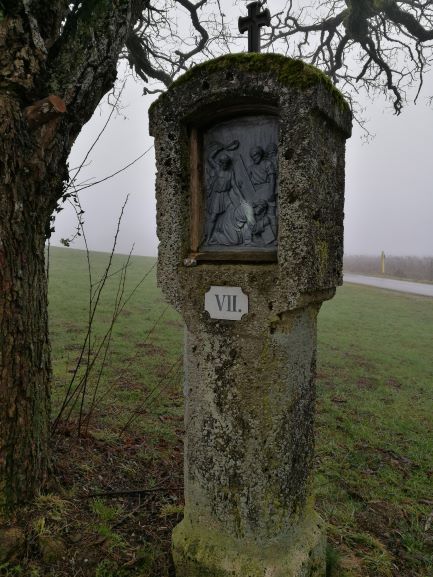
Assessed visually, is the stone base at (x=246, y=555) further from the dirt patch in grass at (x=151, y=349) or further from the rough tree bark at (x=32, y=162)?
the dirt patch in grass at (x=151, y=349)

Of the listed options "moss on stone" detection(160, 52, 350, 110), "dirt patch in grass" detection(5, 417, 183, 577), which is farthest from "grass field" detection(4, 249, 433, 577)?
"moss on stone" detection(160, 52, 350, 110)

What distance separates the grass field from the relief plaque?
4.67 ft

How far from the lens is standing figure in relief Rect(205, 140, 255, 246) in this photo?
2.52 metres

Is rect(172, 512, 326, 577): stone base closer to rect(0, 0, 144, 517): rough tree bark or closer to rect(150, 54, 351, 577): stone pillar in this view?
rect(150, 54, 351, 577): stone pillar

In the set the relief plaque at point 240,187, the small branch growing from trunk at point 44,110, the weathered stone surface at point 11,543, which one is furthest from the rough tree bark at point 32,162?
the relief plaque at point 240,187

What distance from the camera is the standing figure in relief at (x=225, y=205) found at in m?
2.52

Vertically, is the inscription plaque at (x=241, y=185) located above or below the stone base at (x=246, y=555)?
above

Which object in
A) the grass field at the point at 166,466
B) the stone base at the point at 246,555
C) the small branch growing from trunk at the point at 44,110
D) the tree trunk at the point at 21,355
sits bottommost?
the grass field at the point at 166,466

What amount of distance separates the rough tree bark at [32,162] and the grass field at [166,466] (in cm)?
43

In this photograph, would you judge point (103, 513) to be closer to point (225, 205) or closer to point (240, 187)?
point (225, 205)

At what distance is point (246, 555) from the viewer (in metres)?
2.48

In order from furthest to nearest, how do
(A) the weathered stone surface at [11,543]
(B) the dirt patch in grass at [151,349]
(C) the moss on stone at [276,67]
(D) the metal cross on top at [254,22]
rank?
(B) the dirt patch in grass at [151,349]
(A) the weathered stone surface at [11,543]
(D) the metal cross on top at [254,22]
(C) the moss on stone at [276,67]

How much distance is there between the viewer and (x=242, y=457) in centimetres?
248

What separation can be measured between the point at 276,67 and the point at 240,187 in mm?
616
